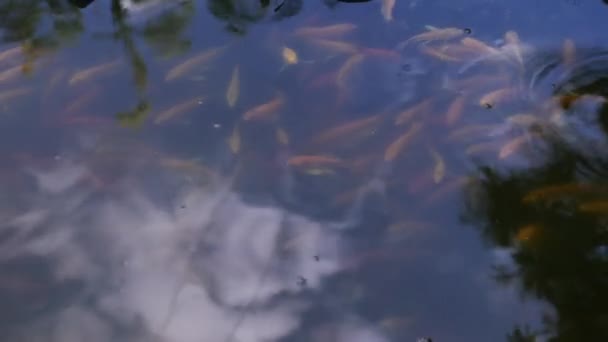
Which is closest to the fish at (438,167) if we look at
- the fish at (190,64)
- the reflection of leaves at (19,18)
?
the fish at (190,64)

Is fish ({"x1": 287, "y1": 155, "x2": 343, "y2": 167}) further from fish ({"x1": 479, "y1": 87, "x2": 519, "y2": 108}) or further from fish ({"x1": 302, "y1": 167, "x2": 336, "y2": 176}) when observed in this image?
fish ({"x1": 479, "y1": 87, "x2": 519, "y2": 108})

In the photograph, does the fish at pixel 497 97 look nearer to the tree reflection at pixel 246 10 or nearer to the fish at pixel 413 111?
the fish at pixel 413 111

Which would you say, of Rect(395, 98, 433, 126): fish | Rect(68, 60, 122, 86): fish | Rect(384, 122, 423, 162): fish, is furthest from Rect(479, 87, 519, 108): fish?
Rect(68, 60, 122, 86): fish

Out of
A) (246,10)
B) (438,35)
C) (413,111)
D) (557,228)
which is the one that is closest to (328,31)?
(438,35)

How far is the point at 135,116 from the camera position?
154 inches

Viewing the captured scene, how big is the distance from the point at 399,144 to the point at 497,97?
2.43ft

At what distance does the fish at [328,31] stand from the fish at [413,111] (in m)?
0.86

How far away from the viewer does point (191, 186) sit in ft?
11.4

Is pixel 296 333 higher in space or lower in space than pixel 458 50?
lower

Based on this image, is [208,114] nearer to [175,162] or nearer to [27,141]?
[175,162]

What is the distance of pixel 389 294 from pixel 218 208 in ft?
3.42

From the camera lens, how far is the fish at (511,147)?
349 cm

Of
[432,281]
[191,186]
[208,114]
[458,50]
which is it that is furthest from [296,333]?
[458,50]

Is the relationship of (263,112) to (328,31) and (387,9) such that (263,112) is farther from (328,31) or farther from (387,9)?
(387,9)
